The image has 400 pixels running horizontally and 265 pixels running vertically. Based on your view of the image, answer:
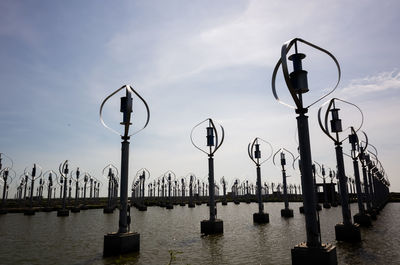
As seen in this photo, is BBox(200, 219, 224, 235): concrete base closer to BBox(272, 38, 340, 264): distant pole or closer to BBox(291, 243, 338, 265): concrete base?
BBox(272, 38, 340, 264): distant pole

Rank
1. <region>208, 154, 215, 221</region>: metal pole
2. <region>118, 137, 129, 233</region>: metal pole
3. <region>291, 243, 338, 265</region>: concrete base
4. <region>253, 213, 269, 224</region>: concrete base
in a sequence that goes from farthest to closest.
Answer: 1. <region>253, 213, 269, 224</region>: concrete base
2. <region>208, 154, 215, 221</region>: metal pole
3. <region>118, 137, 129, 233</region>: metal pole
4. <region>291, 243, 338, 265</region>: concrete base

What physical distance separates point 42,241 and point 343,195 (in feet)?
52.1

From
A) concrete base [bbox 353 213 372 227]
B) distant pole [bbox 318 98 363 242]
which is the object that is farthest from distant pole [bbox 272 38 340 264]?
concrete base [bbox 353 213 372 227]

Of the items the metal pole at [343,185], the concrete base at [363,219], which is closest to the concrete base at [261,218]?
the concrete base at [363,219]

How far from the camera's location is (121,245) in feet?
40.0

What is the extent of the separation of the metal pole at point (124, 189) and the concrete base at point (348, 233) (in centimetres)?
998

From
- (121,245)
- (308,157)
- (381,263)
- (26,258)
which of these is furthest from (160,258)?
(381,263)

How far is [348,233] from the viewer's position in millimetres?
14188

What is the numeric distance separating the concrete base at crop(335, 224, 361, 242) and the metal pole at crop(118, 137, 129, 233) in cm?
998

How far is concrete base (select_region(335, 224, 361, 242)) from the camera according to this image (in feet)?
46.2

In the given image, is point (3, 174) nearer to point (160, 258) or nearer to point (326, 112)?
point (160, 258)

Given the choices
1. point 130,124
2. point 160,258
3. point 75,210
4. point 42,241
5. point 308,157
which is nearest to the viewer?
point 308,157

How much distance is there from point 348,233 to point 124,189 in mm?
10600

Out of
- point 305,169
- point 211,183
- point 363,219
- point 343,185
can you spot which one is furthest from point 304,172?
point 363,219
